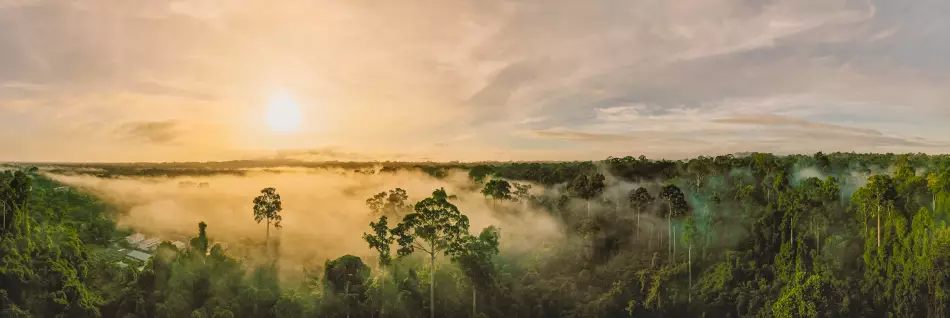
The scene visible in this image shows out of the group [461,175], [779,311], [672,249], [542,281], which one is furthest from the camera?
[461,175]

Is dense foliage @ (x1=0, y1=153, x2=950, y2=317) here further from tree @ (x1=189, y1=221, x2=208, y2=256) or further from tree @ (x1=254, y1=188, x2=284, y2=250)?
tree @ (x1=254, y1=188, x2=284, y2=250)

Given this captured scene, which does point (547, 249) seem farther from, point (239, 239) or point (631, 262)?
point (239, 239)

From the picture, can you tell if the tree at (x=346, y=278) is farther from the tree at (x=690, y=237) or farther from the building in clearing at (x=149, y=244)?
the tree at (x=690, y=237)

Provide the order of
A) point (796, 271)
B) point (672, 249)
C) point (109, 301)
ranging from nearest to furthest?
point (109, 301) < point (796, 271) < point (672, 249)

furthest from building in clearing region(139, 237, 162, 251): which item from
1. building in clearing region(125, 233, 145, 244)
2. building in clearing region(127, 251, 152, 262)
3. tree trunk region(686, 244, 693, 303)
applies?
tree trunk region(686, 244, 693, 303)

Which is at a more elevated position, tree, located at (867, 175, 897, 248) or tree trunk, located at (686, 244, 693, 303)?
tree, located at (867, 175, 897, 248)

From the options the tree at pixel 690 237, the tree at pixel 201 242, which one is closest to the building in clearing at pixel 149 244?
the tree at pixel 201 242

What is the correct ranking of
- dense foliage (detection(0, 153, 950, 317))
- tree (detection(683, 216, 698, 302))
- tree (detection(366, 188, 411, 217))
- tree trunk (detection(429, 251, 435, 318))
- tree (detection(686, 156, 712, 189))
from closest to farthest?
1. dense foliage (detection(0, 153, 950, 317))
2. tree trunk (detection(429, 251, 435, 318))
3. tree (detection(683, 216, 698, 302))
4. tree (detection(366, 188, 411, 217))
5. tree (detection(686, 156, 712, 189))

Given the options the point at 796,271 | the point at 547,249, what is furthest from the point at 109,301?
the point at 796,271
